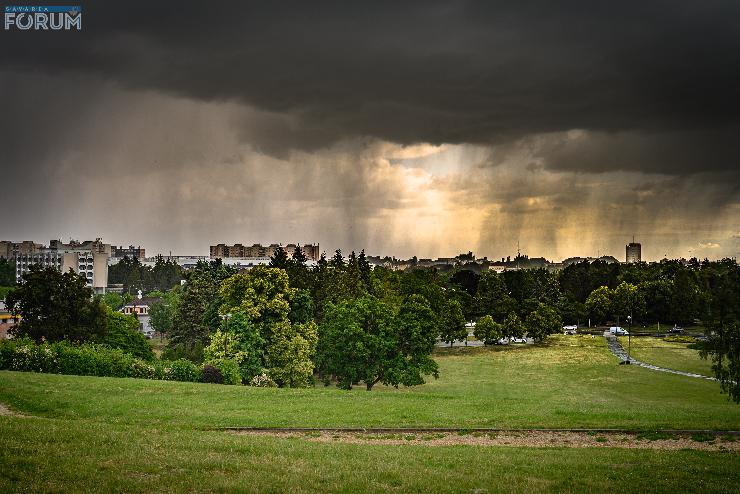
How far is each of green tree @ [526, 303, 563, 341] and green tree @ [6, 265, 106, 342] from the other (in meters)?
70.8

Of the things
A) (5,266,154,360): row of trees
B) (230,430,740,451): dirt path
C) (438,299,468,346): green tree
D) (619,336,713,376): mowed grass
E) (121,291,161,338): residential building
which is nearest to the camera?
(230,430,740,451): dirt path

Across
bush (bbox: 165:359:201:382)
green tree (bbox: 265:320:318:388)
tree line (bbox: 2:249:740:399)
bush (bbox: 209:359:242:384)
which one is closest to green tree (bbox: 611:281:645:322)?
tree line (bbox: 2:249:740:399)

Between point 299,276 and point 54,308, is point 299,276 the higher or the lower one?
the higher one

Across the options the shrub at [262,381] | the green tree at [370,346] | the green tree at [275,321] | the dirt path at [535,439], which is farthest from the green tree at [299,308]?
the dirt path at [535,439]

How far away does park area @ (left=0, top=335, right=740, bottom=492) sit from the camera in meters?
18.3

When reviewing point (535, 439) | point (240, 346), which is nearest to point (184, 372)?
point (240, 346)

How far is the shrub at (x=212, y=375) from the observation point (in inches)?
1913

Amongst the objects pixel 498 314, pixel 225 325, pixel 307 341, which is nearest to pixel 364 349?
pixel 307 341

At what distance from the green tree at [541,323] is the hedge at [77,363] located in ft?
244

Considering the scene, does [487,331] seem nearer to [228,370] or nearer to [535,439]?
[228,370]

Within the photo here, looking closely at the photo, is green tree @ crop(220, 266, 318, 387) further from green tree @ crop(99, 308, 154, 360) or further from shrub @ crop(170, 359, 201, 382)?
green tree @ crop(99, 308, 154, 360)

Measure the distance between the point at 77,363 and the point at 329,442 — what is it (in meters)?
27.1

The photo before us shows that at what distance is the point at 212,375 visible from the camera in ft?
160

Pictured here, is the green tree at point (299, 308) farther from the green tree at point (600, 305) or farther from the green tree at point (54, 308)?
the green tree at point (600, 305)
